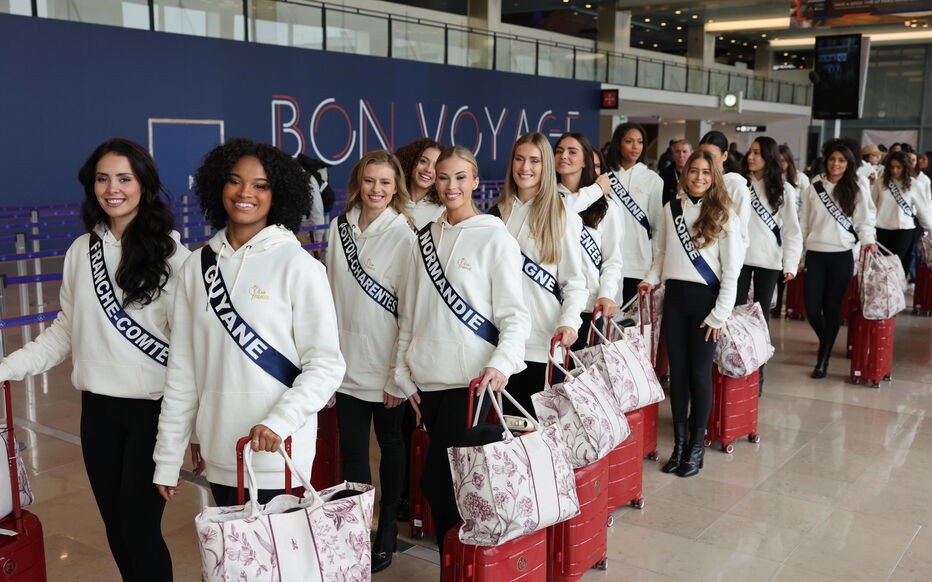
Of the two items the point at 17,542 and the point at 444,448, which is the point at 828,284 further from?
the point at 17,542

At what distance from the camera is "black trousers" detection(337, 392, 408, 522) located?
318 cm

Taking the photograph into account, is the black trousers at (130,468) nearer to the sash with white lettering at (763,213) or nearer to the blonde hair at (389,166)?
the blonde hair at (389,166)

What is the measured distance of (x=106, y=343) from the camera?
95.7 inches

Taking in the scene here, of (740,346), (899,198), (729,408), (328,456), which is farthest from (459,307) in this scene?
(899,198)

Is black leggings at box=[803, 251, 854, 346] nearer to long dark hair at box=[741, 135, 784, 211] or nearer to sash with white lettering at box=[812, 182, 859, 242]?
sash with white lettering at box=[812, 182, 859, 242]

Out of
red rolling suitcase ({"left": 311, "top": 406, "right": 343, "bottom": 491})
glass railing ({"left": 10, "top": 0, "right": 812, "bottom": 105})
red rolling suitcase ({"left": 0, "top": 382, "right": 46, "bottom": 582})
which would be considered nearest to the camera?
red rolling suitcase ({"left": 0, "top": 382, "right": 46, "bottom": 582})

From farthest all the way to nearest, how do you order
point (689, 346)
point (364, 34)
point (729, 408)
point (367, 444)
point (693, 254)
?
point (364, 34)
point (729, 408)
point (689, 346)
point (693, 254)
point (367, 444)

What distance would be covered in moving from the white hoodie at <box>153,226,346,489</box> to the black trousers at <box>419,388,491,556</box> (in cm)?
68

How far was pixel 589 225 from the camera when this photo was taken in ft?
13.1

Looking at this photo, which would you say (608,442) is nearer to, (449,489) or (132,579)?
(449,489)

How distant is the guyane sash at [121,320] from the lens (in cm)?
243

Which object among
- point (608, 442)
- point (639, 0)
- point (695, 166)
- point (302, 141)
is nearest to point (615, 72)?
point (639, 0)

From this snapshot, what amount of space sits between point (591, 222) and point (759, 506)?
154 centimetres

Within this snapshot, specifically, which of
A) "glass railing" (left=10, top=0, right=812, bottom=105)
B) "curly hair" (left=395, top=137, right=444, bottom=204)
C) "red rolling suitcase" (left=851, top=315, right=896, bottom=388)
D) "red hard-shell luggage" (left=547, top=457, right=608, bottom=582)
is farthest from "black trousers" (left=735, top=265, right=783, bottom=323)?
"glass railing" (left=10, top=0, right=812, bottom=105)
